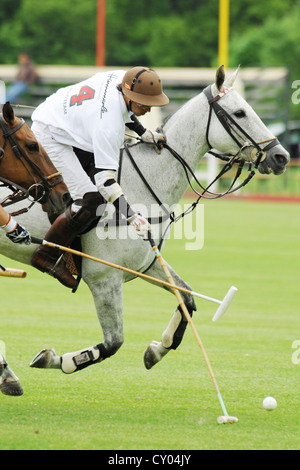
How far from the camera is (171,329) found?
6746 millimetres

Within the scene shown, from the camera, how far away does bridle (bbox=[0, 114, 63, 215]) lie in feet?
19.1

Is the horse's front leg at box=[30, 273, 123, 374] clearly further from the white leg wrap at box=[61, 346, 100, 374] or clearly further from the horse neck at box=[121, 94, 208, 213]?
the horse neck at box=[121, 94, 208, 213]

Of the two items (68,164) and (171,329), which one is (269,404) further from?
(68,164)

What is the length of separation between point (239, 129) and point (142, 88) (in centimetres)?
81

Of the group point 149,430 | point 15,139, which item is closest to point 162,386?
point 149,430

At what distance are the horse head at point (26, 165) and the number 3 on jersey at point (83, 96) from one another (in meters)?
0.41

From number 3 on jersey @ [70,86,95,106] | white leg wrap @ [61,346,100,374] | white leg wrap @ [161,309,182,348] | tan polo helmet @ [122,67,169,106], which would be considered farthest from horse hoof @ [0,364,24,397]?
tan polo helmet @ [122,67,169,106]

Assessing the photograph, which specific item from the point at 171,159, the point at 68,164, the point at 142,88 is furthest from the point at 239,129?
the point at 68,164

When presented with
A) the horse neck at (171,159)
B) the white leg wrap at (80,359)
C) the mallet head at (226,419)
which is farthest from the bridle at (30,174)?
the mallet head at (226,419)

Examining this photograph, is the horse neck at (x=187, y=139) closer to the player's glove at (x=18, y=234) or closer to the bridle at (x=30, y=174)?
the bridle at (x=30, y=174)

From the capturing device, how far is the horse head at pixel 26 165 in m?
5.82

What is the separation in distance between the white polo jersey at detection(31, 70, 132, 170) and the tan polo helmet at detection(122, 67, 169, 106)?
3.5 inches

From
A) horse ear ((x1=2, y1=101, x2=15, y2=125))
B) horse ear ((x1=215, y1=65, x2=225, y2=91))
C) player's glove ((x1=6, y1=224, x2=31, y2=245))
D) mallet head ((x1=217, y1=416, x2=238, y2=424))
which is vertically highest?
horse ear ((x1=215, y1=65, x2=225, y2=91))
